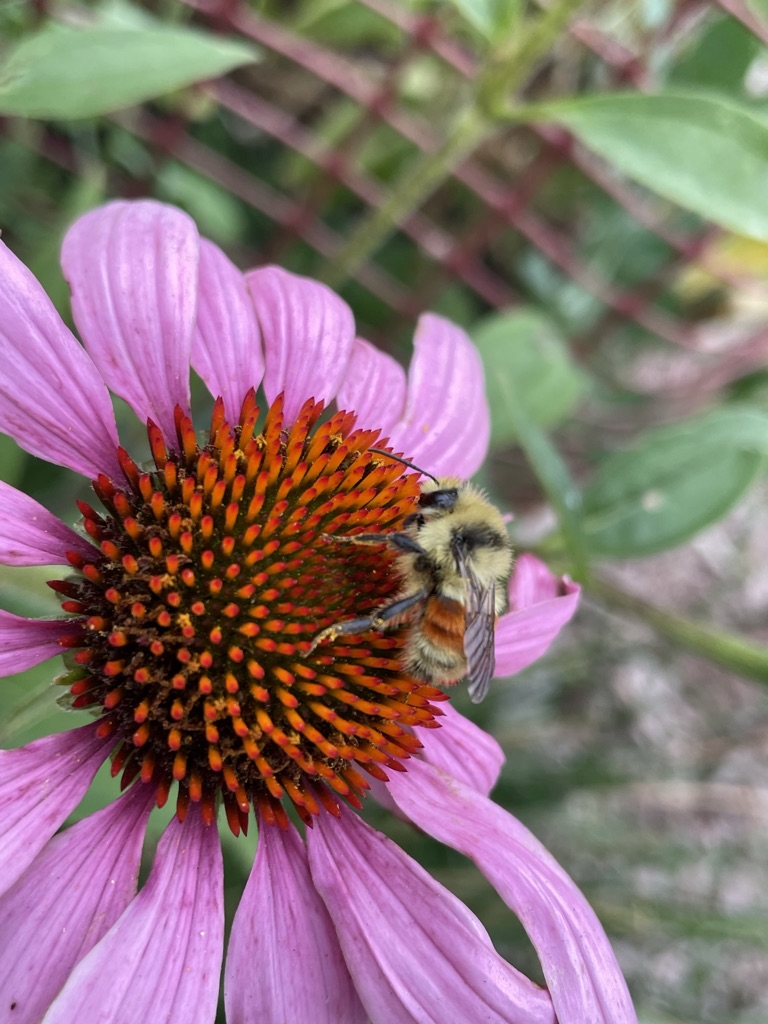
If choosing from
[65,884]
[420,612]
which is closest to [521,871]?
[420,612]

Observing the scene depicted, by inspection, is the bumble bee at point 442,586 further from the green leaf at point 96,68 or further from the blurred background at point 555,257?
the green leaf at point 96,68

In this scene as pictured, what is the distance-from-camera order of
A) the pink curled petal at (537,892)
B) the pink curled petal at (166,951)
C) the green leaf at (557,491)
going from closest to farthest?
the pink curled petal at (166,951)
the pink curled petal at (537,892)
the green leaf at (557,491)

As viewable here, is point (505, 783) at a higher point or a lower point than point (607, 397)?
lower

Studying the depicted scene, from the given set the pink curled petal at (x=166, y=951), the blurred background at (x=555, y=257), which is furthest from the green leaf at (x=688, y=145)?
the pink curled petal at (x=166, y=951)

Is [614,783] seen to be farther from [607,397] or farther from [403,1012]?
[607,397]

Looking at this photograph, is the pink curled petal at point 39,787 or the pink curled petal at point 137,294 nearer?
the pink curled petal at point 39,787

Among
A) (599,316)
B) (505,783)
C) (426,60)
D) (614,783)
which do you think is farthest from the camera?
(599,316)

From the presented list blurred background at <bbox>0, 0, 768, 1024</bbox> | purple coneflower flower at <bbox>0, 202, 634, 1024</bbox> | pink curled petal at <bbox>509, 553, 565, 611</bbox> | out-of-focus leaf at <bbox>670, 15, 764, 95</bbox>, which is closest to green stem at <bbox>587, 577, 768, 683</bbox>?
blurred background at <bbox>0, 0, 768, 1024</bbox>
